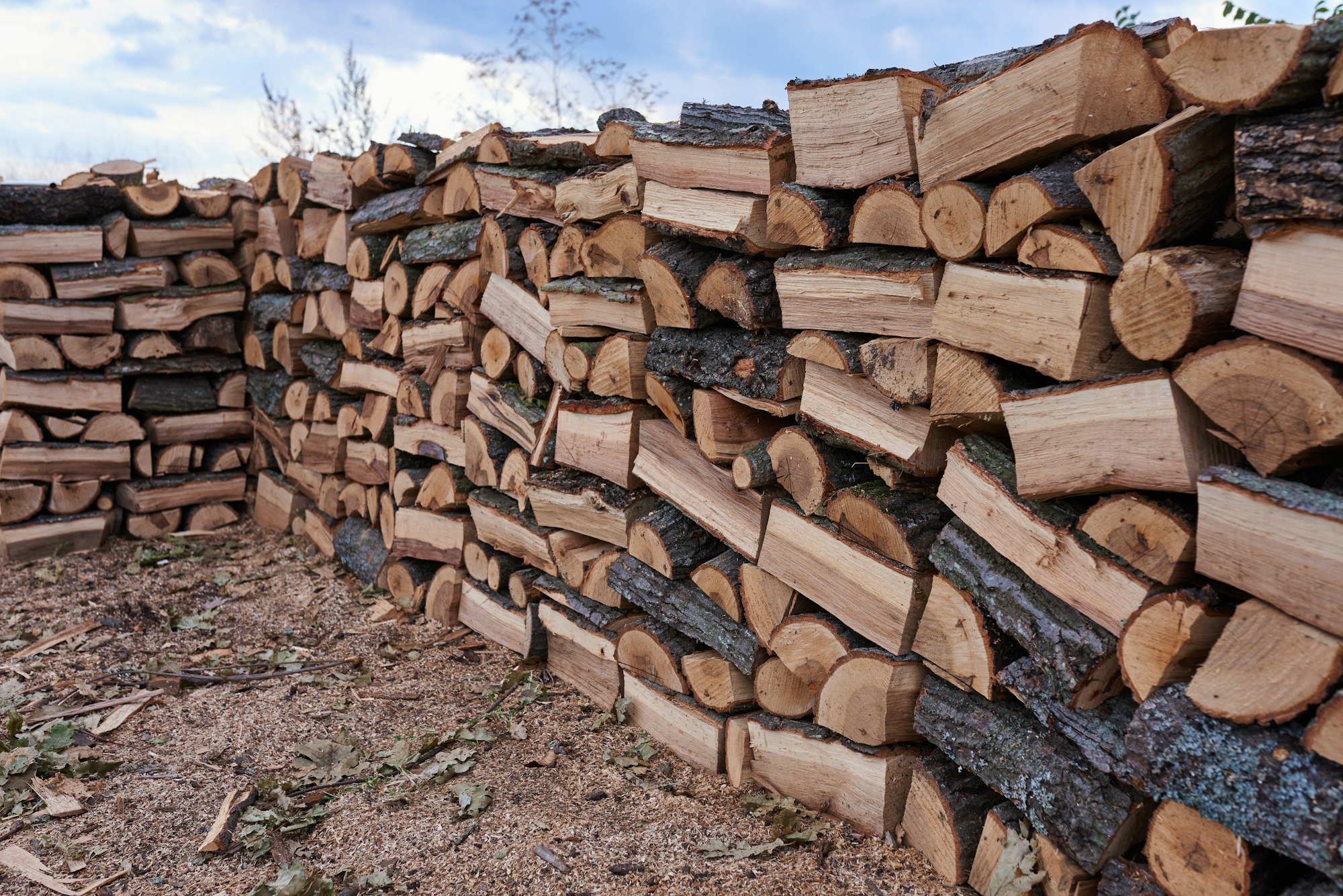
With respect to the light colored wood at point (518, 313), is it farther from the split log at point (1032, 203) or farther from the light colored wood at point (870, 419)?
the split log at point (1032, 203)

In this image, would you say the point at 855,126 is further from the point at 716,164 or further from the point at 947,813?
the point at 947,813

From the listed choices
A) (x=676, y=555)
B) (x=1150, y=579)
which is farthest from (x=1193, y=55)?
(x=676, y=555)

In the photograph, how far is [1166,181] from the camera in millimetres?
1663

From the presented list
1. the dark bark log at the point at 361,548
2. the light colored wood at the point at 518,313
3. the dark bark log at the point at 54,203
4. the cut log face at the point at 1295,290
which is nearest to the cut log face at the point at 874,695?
the cut log face at the point at 1295,290

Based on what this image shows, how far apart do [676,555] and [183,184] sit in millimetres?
4449

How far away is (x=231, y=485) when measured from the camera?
19.3 feet

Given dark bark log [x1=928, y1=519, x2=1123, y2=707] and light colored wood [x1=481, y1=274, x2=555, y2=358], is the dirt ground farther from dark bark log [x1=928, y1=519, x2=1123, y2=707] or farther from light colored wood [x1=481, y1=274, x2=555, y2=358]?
light colored wood [x1=481, y1=274, x2=555, y2=358]

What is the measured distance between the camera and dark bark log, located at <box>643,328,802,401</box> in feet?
8.48

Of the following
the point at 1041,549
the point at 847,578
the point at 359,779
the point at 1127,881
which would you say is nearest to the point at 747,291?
the point at 847,578

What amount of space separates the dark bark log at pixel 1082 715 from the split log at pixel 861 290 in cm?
84

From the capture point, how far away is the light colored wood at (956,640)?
214 cm

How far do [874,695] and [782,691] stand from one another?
41 centimetres

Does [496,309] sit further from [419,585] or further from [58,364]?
[58,364]

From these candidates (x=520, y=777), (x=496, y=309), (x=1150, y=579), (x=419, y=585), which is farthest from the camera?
(x=419, y=585)
